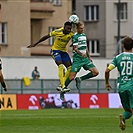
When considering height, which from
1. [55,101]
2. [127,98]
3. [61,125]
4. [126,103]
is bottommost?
[55,101]

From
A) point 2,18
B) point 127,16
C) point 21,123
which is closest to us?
point 21,123

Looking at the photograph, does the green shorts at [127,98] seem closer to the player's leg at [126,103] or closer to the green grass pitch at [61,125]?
the player's leg at [126,103]

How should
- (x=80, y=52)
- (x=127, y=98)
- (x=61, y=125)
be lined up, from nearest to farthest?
(x=127, y=98) → (x=61, y=125) → (x=80, y=52)

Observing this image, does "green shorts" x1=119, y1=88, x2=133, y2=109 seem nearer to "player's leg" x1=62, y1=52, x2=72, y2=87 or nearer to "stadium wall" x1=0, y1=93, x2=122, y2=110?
"player's leg" x1=62, y1=52, x2=72, y2=87

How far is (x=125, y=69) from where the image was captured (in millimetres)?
19828

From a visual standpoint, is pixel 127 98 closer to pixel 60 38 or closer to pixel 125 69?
pixel 125 69

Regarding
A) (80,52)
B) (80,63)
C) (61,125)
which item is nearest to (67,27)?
(80,52)

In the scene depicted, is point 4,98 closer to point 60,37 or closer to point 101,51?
point 60,37

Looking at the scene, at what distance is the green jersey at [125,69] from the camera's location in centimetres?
1981

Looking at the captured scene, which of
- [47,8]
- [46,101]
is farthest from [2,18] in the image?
[46,101]

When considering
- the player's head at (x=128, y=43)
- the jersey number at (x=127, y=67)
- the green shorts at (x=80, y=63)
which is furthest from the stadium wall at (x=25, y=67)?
the player's head at (x=128, y=43)

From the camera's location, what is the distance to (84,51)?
Result: 27219mm

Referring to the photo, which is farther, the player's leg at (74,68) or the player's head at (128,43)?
the player's leg at (74,68)

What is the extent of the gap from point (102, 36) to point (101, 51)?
6.24 ft
